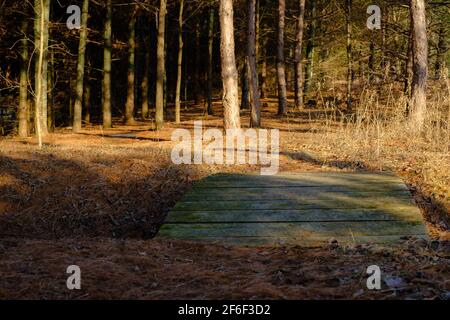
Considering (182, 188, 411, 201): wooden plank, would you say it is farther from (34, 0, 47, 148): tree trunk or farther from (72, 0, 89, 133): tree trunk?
(72, 0, 89, 133): tree trunk

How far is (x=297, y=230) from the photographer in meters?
4.72

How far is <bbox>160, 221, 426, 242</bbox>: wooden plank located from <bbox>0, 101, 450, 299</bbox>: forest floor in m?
0.24

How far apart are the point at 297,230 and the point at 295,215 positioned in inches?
15.1

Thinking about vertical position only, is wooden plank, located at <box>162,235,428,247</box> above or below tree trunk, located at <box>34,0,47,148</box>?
below

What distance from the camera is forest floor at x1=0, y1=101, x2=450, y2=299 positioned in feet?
10.8

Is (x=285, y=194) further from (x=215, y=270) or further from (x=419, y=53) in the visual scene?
(x=419, y=53)

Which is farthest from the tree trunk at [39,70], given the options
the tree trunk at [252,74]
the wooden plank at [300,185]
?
the tree trunk at [252,74]

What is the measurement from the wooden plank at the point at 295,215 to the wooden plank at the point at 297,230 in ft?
0.35

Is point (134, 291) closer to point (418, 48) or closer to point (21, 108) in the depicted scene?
point (418, 48)

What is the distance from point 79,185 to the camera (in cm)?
676

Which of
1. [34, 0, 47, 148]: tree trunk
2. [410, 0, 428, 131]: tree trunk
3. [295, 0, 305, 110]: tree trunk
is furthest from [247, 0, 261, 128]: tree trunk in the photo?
[295, 0, 305, 110]: tree trunk

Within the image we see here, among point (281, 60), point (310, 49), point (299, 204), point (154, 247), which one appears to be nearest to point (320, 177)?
point (299, 204)
